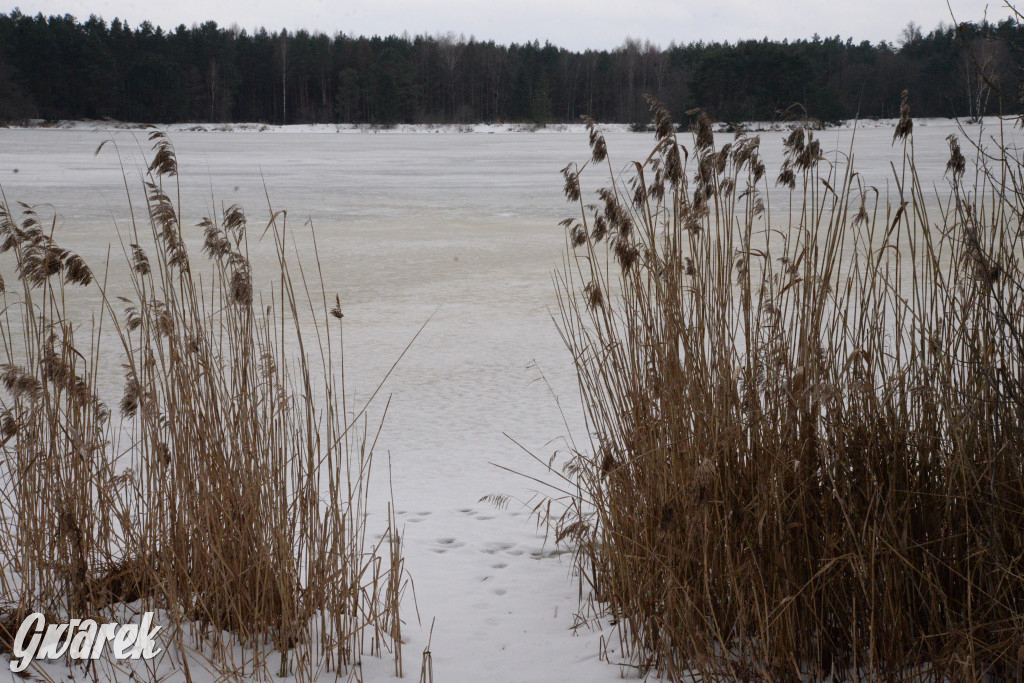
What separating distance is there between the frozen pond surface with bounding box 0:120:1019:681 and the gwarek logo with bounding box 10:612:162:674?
1.77ft

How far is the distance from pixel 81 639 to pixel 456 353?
345 cm

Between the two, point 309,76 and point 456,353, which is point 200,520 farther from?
point 309,76

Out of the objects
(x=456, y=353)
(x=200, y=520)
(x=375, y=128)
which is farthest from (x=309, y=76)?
(x=200, y=520)

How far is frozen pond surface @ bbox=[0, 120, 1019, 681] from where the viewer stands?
241cm

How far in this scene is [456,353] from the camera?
17.7 feet

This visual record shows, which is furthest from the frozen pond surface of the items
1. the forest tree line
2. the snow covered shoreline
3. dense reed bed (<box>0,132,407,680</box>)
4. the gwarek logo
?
the snow covered shoreline

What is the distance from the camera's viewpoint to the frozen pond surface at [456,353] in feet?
7.92

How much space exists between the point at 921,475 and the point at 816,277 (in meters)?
0.49

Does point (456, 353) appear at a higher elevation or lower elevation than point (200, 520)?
lower

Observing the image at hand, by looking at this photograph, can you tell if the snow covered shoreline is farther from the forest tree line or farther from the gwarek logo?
the gwarek logo

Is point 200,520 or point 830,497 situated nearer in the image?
point 830,497

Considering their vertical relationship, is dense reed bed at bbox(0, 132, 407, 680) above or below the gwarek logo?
above

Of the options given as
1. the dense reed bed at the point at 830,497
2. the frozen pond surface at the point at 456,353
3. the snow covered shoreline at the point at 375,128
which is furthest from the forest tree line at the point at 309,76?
the dense reed bed at the point at 830,497

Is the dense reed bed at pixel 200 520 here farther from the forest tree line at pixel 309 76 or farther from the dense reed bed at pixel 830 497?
the forest tree line at pixel 309 76
